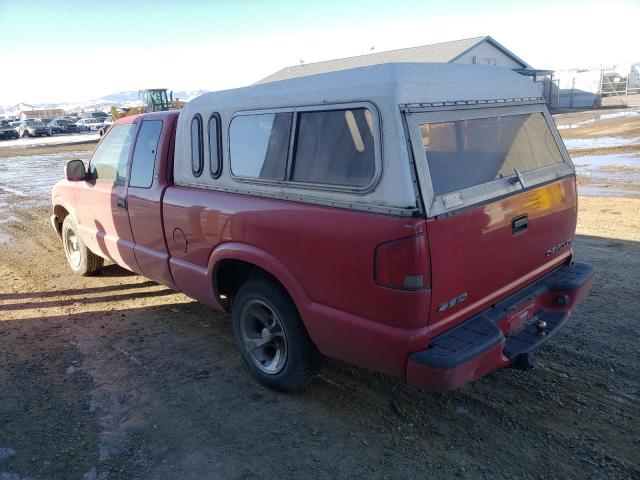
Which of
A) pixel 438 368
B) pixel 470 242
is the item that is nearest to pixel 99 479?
pixel 438 368

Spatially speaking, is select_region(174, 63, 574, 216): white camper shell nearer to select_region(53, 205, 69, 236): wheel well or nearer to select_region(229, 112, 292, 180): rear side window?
select_region(229, 112, 292, 180): rear side window

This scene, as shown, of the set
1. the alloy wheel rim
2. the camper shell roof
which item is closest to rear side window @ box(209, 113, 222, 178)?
the camper shell roof

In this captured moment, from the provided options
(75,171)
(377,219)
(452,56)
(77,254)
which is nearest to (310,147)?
(377,219)

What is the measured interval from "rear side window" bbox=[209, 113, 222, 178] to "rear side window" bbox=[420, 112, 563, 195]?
166cm

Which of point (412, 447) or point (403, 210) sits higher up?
point (403, 210)

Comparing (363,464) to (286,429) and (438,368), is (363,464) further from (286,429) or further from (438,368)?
(438,368)

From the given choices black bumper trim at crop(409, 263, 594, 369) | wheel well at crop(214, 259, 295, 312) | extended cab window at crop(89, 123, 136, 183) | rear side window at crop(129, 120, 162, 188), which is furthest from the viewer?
extended cab window at crop(89, 123, 136, 183)

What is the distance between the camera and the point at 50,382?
391cm

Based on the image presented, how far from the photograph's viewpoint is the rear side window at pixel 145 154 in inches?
174

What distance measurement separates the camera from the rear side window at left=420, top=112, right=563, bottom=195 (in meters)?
2.84

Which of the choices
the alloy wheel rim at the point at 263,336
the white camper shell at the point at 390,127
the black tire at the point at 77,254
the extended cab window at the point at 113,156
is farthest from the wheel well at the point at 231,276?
the black tire at the point at 77,254

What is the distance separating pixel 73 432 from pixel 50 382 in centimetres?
81

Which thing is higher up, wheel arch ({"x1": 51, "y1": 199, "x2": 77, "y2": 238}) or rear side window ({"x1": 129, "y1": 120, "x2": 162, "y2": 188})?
rear side window ({"x1": 129, "y1": 120, "x2": 162, "y2": 188})

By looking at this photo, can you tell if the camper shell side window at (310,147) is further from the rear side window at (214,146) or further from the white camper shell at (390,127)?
the rear side window at (214,146)
